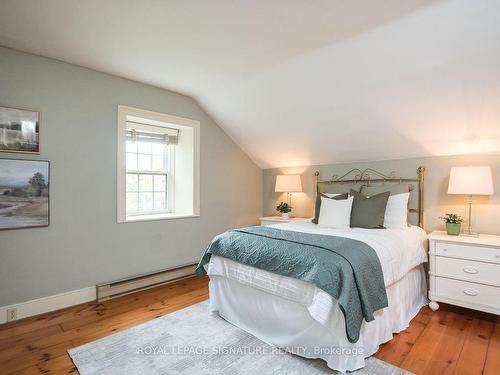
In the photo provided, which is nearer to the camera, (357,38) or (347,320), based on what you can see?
(347,320)

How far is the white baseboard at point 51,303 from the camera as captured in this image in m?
2.57

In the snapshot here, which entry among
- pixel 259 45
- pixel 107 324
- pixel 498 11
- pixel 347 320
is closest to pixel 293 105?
pixel 259 45

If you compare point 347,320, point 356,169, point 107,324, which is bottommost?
point 107,324

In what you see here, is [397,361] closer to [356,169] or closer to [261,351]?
[261,351]

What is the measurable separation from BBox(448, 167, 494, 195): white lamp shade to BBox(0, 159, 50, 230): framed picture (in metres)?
3.90

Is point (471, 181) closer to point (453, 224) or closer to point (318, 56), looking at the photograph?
point (453, 224)

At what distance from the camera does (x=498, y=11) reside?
5.77ft

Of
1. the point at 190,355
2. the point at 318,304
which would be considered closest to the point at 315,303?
the point at 318,304

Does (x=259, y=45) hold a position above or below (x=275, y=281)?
above

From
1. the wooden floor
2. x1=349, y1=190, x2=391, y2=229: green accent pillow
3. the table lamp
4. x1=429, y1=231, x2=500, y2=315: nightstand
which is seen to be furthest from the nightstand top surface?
the wooden floor

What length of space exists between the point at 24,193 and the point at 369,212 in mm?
3357

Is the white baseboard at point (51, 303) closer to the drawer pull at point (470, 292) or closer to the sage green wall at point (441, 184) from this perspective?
the sage green wall at point (441, 184)

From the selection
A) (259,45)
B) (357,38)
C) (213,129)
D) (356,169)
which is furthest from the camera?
(213,129)

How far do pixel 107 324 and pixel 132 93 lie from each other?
2419 millimetres
